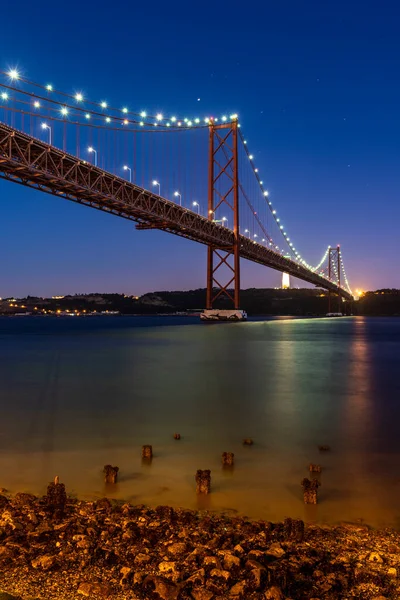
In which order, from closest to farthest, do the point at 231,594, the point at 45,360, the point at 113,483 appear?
1. the point at 231,594
2. the point at 113,483
3. the point at 45,360

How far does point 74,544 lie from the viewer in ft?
10.6

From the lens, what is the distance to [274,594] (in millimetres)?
2623

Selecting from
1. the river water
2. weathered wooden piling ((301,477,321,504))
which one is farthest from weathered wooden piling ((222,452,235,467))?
weathered wooden piling ((301,477,321,504))

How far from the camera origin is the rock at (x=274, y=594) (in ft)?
8.55

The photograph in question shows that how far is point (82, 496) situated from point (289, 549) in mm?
2118

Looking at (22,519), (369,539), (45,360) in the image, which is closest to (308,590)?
(369,539)

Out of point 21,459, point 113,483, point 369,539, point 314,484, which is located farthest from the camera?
point 21,459

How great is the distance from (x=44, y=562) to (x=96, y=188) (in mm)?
30456

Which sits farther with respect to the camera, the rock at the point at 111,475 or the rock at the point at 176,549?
the rock at the point at 111,475

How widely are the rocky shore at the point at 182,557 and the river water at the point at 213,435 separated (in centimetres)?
55

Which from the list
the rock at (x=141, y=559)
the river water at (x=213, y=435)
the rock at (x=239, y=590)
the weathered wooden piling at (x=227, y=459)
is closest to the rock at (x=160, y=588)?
the rock at (x=141, y=559)

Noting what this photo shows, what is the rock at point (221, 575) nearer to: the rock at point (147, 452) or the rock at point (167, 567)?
the rock at point (167, 567)

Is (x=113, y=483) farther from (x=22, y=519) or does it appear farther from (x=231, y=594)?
(x=231, y=594)

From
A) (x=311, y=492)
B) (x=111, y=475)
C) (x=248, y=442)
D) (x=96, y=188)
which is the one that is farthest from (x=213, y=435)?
(x=96, y=188)
